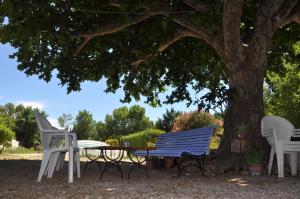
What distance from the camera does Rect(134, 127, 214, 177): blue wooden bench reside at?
7755mm

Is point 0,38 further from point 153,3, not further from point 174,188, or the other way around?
point 174,188

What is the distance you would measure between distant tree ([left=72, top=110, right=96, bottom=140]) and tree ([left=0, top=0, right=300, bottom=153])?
4663cm

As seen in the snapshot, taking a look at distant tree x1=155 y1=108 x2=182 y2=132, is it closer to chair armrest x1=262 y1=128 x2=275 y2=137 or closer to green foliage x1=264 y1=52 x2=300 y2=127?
green foliage x1=264 y1=52 x2=300 y2=127

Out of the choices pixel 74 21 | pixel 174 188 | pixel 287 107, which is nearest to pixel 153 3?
pixel 74 21

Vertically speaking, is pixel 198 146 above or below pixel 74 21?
below

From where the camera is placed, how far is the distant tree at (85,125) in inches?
2449

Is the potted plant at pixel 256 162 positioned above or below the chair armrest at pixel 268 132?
below

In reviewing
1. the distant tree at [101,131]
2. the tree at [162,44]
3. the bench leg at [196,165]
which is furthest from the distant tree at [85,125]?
the bench leg at [196,165]

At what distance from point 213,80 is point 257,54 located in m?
6.21

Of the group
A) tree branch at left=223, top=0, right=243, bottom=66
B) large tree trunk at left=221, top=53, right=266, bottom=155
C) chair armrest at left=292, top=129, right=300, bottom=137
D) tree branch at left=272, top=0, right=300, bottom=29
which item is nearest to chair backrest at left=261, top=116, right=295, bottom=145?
large tree trunk at left=221, top=53, right=266, bottom=155

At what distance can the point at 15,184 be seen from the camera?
7180mm

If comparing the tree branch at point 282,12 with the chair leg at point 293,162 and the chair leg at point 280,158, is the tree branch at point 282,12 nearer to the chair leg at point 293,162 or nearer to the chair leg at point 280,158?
the chair leg at point 293,162

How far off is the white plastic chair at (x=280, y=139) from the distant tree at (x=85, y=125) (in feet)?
174

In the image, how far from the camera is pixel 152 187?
6.64m
